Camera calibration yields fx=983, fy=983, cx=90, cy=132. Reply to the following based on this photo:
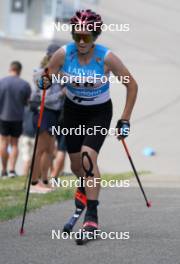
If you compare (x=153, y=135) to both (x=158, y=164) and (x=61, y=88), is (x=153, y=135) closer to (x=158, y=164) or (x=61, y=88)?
(x=158, y=164)

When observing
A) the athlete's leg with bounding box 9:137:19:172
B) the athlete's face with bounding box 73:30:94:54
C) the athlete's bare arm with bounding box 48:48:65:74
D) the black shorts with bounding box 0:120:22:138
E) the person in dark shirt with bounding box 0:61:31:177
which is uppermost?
the athlete's face with bounding box 73:30:94:54

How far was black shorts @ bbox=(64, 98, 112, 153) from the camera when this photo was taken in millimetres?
8312

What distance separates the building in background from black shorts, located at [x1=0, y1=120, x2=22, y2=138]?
19.7 m

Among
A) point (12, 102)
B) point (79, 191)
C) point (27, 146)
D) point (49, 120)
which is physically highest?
point (79, 191)

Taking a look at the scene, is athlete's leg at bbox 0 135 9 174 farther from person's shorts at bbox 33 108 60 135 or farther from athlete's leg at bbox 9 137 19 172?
person's shorts at bbox 33 108 60 135

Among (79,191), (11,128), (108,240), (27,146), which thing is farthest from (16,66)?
(108,240)

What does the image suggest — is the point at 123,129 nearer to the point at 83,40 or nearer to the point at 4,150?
the point at 83,40

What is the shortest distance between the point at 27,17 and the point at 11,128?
23839 millimetres

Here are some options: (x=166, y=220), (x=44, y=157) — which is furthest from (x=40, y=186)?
(x=166, y=220)

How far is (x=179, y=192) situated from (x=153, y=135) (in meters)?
11.5

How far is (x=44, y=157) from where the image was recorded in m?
12.6

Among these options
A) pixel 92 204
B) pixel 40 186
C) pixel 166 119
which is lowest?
pixel 166 119

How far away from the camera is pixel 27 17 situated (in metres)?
39.3

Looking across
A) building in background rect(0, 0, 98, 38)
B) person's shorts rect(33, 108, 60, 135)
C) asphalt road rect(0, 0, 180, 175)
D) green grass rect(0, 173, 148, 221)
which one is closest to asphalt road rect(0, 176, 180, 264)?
green grass rect(0, 173, 148, 221)
